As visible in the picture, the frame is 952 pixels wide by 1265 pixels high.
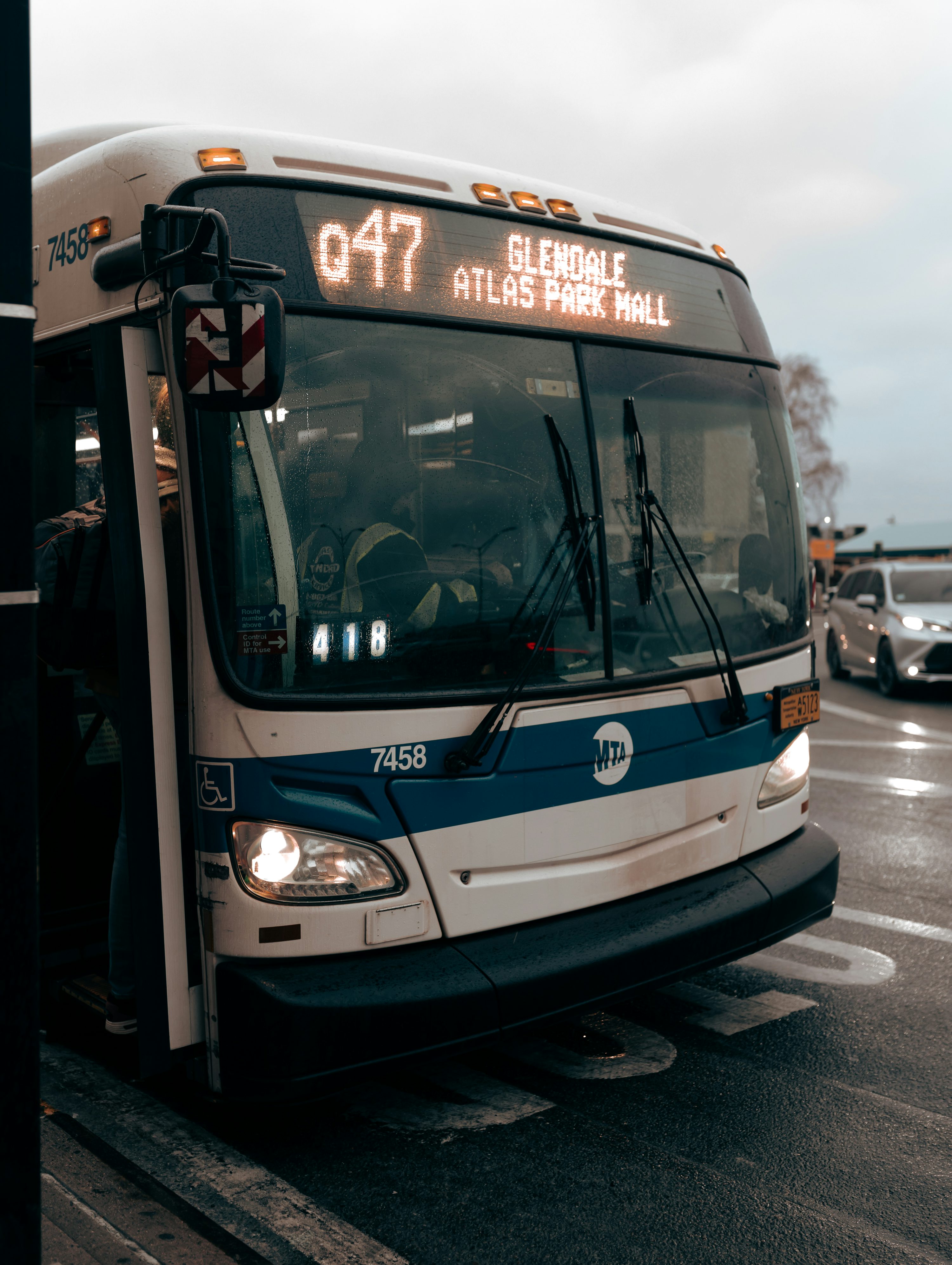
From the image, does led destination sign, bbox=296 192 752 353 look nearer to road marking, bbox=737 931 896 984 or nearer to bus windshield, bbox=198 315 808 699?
bus windshield, bbox=198 315 808 699

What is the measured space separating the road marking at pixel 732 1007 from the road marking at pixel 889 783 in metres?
4.38

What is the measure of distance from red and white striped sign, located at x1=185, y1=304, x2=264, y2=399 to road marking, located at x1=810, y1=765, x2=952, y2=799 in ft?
→ 22.5

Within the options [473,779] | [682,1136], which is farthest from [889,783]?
[473,779]

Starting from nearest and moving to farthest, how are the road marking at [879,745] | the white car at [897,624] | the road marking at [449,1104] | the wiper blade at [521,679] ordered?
the wiper blade at [521,679] → the road marking at [449,1104] → the road marking at [879,745] → the white car at [897,624]

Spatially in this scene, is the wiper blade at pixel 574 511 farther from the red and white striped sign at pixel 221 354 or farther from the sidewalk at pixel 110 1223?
the sidewalk at pixel 110 1223

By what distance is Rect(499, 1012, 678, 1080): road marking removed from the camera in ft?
12.1

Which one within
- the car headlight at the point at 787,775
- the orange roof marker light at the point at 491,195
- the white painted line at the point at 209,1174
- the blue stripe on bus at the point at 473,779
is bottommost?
the white painted line at the point at 209,1174

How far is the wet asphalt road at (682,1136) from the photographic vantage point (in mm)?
2785

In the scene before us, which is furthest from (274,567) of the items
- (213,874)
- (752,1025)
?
(752,1025)

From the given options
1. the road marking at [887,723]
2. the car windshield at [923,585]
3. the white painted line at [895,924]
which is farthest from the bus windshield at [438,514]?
the car windshield at [923,585]

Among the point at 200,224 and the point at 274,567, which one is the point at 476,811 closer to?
the point at 274,567

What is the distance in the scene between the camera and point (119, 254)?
10.3 feet

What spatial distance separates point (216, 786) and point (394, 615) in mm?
662

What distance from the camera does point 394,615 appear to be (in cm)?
318
